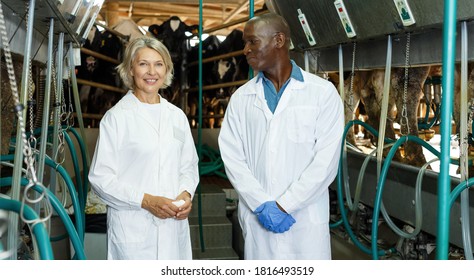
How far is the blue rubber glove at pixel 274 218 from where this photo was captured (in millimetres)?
2186

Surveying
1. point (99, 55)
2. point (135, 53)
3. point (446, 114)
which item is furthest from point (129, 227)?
point (99, 55)

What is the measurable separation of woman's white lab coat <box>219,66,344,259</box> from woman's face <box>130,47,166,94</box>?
1.50 feet

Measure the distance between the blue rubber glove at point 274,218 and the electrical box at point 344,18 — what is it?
1.48m

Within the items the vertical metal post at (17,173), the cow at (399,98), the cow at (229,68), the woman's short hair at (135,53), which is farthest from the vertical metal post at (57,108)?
the cow at (229,68)

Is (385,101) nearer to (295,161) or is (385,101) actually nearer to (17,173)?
(295,161)

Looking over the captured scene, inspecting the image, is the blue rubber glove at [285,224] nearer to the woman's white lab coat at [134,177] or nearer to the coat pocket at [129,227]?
the woman's white lab coat at [134,177]

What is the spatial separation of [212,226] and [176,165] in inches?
89.8

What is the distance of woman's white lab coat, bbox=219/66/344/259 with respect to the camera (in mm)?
2252

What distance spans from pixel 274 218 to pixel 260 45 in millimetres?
726

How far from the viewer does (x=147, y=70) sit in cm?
214

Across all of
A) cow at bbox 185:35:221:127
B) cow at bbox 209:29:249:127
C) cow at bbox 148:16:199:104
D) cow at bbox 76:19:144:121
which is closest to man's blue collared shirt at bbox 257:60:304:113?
cow at bbox 76:19:144:121

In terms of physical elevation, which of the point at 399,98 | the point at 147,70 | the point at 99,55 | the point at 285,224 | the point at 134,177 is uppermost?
the point at 99,55

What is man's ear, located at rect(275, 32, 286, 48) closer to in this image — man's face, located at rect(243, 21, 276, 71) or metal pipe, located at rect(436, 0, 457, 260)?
man's face, located at rect(243, 21, 276, 71)

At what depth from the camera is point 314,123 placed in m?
2.29
